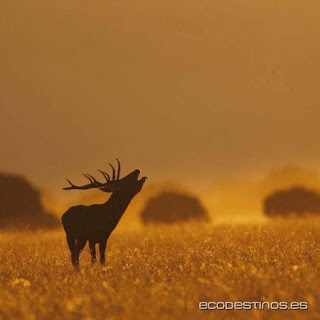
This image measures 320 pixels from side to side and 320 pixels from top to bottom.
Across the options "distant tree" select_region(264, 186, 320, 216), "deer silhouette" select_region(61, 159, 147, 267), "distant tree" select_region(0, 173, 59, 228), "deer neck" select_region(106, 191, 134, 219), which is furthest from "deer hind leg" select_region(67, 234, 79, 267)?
"distant tree" select_region(264, 186, 320, 216)

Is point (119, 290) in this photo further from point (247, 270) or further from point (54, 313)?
point (247, 270)

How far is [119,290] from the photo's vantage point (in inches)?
310

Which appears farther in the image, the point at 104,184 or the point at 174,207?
the point at 174,207

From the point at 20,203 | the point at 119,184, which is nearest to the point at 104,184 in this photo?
the point at 119,184

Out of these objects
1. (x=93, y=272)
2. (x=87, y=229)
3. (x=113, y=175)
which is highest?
(x=113, y=175)

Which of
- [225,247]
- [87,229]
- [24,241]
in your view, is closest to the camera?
[87,229]

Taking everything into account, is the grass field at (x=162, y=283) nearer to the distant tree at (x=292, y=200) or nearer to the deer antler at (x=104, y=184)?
the deer antler at (x=104, y=184)

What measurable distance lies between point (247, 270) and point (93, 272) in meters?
2.26

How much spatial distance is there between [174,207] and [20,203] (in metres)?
7.97

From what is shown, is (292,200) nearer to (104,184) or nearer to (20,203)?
(20,203)

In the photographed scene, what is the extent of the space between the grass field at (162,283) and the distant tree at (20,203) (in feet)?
54.7

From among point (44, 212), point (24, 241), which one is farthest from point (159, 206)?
point (24, 241)

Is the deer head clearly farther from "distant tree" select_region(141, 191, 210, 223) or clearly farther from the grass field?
"distant tree" select_region(141, 191, 210, 223)

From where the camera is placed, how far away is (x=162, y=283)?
8.39m
